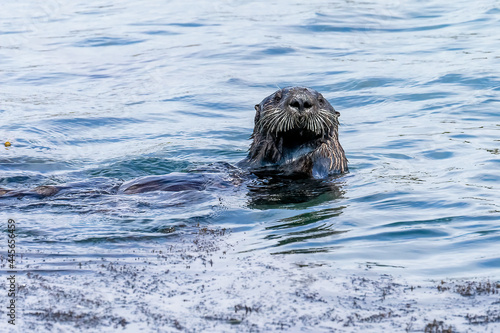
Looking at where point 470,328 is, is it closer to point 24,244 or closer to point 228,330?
point 228,330

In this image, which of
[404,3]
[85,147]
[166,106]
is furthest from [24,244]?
[404,3]

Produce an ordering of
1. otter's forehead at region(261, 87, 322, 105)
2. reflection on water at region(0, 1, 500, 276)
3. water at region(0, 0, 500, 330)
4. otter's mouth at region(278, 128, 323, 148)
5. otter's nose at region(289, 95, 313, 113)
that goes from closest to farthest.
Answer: water at region(0, 0, 500, 330), reflection on water at region(0, 1, 500, 276), otter's nose at region(289, 95, 313, 113), otter's forehead at region(261, 87, 322, 105), otter's mouth at region(278, 128, 323, 148)

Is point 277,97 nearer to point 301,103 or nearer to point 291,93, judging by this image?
point 291,93

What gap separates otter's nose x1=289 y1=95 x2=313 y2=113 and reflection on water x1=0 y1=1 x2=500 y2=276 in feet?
2.19

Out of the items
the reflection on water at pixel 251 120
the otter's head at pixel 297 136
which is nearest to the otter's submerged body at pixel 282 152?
the otter's head at pixel 297 136

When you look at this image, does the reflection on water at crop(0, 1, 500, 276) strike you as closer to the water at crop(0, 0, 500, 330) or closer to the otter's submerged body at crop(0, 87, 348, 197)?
the water at crop(0, 0, 500, 330)

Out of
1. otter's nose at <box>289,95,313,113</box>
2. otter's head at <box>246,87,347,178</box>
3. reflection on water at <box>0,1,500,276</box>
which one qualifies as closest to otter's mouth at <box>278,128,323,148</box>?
otter's head at <box>246,87,347,178</box>

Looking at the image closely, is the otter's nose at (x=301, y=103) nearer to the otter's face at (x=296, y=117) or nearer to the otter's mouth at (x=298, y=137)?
the otter's face at (x=296, y=117)

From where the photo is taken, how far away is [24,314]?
365 centimetres

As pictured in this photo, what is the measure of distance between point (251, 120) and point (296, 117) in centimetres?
388

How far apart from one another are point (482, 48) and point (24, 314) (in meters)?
11.0

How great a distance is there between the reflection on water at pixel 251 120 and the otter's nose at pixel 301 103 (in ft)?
2.19

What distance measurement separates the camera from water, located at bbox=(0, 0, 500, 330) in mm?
4960

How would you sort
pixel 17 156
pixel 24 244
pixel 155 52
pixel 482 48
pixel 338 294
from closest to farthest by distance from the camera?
pixel 338 294 < pixel 24 244 < pixel 17 156 < pixel 482 48 < pixel 155 52
